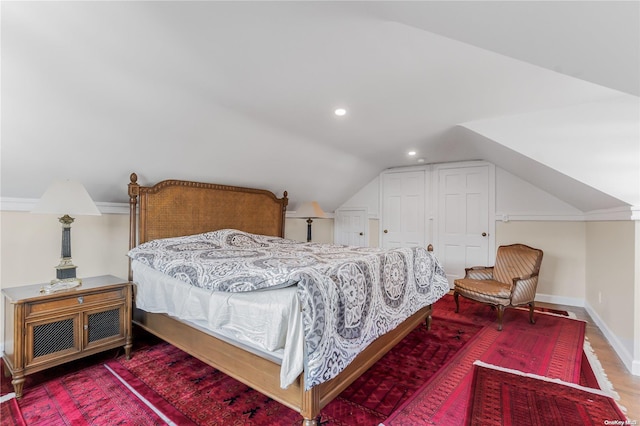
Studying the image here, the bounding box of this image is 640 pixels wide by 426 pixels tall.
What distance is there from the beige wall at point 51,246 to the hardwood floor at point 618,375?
4.16 meters

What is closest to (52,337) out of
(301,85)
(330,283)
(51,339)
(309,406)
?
(51,339)

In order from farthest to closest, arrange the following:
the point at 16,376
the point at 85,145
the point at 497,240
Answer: the point at 497,240
the point at 85,145
the point at 16,376

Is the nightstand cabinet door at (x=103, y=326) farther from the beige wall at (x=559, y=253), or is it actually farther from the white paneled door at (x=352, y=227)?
the beige wall at (x=559, y=253)

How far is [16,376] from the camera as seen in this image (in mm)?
1860

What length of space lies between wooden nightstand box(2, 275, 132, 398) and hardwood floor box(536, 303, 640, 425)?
3.49 metres

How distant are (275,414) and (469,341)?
6.47ft

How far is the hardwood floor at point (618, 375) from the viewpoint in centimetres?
183

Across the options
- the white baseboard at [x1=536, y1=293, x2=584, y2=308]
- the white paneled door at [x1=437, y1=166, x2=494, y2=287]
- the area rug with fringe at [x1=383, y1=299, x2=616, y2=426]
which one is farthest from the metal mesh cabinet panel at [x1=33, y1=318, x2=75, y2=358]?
the white baseboard at [x1=536, y1=293, x2=584, y2=308]

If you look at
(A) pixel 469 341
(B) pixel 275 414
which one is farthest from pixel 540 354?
(B) pixel 275 414

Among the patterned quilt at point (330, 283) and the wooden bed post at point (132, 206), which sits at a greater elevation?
the wooden bed post at point (132, 206)

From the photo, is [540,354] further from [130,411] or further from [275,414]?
[130,411]

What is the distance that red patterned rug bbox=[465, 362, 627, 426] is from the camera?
1681 millimetres

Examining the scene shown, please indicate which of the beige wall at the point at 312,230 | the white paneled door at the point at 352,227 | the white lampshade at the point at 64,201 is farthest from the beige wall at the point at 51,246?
the white paneled door at the point at 352,227

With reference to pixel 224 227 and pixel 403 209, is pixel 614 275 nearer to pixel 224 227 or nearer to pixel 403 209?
pixel 403 209
